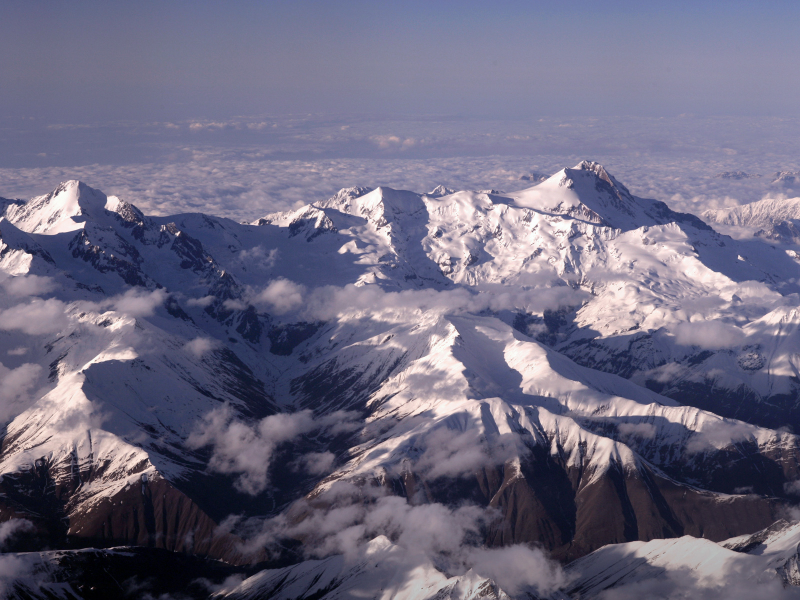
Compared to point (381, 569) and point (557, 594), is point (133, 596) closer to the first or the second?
point (381, 569)

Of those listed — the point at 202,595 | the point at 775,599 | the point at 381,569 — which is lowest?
the point at 202,595

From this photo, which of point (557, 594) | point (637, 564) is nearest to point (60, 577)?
point (557, 594)

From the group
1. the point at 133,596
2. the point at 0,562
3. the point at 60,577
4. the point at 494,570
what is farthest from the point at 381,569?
the point at 0,562

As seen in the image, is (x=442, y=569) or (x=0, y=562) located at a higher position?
(x=0, y=562)

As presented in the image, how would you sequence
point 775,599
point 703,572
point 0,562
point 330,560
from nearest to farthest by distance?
point 775,599, point 0,562, point 703,572, point 330,560

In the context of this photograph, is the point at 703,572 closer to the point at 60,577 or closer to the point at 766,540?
the point at 766,540

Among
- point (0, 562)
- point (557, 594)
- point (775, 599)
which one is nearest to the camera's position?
point (775, 599)

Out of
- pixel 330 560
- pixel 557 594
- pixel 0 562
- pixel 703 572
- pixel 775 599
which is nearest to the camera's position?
pixel 775 599

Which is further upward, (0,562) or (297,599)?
(0,562)

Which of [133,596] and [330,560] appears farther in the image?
[330,560]
